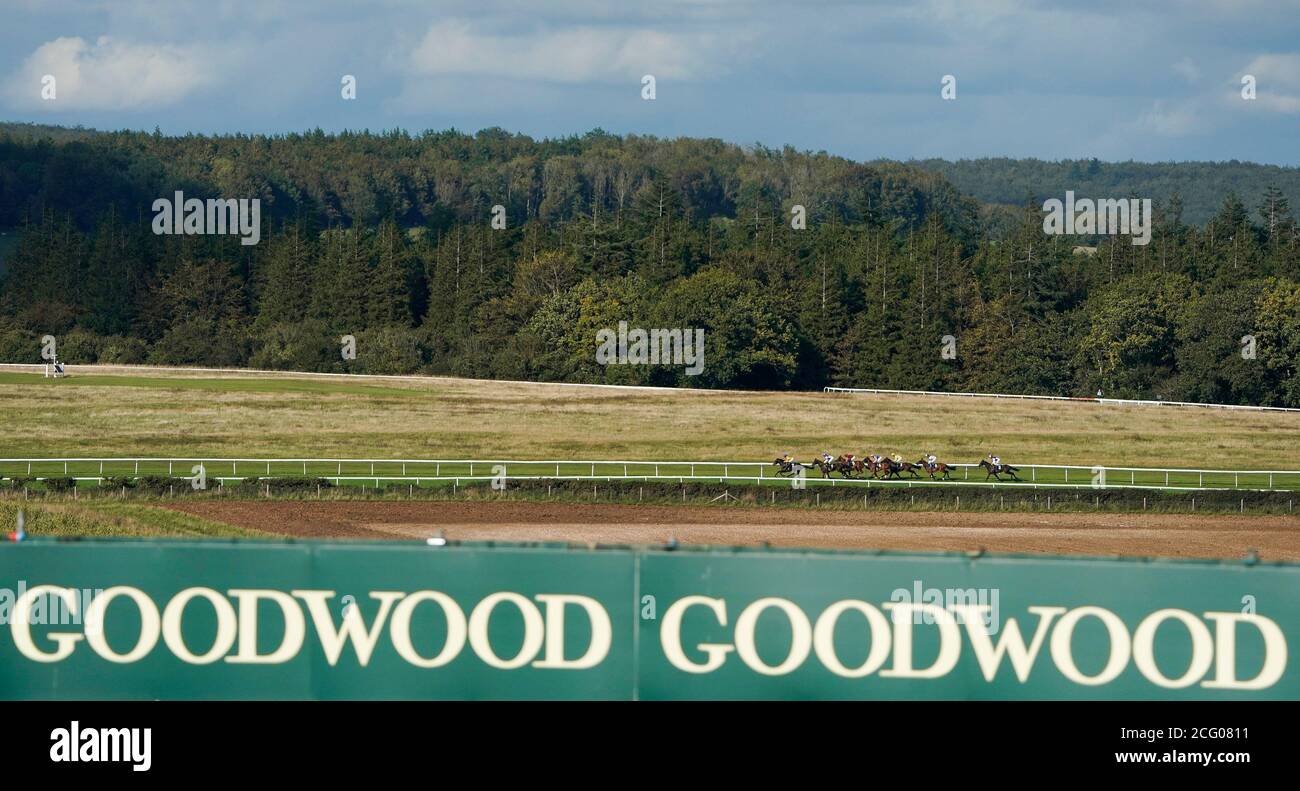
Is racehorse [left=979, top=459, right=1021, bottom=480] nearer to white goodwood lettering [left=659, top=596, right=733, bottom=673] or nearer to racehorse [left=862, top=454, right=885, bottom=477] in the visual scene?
racehorse [left=862, top=454, right=885, bottom=477]

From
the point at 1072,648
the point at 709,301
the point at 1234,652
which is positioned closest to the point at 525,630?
the point at 1072,648

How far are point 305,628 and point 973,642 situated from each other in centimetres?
558

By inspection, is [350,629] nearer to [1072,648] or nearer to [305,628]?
[305,628]

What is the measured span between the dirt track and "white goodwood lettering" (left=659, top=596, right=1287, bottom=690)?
1881 cm

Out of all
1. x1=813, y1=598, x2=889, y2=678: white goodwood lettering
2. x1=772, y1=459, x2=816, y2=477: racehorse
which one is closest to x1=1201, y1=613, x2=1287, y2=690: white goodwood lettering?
x1=813, y1=598, x2=889, y2=678: white goodwood lettering

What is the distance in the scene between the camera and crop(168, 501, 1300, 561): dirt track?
1271 inches

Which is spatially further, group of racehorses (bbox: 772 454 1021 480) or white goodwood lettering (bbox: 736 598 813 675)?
group of racehorses (bbox: 772 454 1021 480)

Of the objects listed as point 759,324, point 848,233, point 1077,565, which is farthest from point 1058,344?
point 1077,565

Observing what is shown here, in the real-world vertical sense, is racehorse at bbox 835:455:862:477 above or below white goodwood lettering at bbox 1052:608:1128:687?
below

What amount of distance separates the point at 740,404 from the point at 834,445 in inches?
574

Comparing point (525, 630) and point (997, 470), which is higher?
point (525, 630)

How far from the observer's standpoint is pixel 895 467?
43.3m

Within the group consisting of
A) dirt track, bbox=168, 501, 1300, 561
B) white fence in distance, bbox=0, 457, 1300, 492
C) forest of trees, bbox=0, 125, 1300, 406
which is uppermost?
forest of trees, bbox=0, 125, 1300, 406
